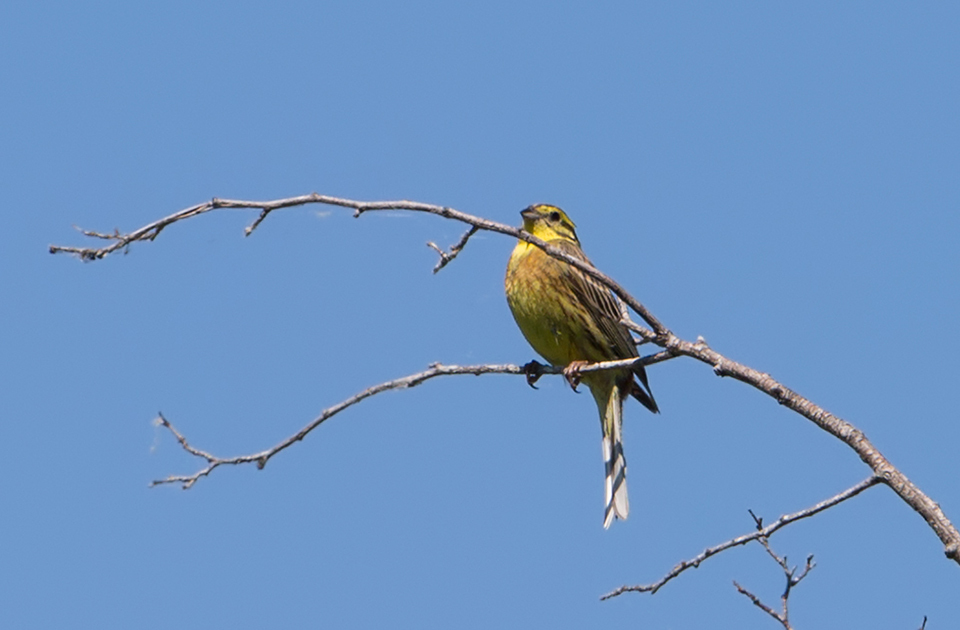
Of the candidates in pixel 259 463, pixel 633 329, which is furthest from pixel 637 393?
pixel 259 463

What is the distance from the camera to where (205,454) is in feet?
14.5

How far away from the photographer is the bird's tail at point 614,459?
21.2 ft

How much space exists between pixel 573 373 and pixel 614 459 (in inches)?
28.2

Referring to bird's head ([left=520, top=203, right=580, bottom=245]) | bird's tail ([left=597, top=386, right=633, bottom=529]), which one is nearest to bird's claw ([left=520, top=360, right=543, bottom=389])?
bird's tail ([left=597, top=386, right=633, bottom=529])

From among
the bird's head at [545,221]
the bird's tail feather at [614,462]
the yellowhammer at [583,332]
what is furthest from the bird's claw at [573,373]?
the bird's head at [545,221]

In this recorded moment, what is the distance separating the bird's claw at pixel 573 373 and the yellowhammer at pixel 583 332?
12 mm

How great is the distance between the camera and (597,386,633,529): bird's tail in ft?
21.2

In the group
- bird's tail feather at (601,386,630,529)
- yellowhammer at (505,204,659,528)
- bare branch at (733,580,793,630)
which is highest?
yellowhammer at (505,204,659,528)

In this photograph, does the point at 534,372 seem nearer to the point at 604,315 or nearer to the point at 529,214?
the point at 604,315

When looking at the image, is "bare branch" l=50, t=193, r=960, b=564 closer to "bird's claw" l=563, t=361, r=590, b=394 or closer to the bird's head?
"bird's claw" l=563, t=361, r=590, b=394

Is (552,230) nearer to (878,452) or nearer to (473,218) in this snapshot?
(473,218)

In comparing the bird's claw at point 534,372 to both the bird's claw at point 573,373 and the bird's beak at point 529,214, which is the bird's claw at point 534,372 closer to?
the bird's claw at point 573,373

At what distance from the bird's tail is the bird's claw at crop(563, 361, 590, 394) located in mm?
326

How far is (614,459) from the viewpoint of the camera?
6.74 meters
